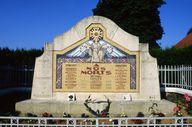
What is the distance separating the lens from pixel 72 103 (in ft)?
36.7

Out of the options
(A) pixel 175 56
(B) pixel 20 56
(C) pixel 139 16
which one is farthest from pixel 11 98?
(C) pixel 139 16

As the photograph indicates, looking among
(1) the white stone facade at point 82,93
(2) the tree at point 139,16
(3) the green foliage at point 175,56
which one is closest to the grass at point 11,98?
A: (1) the white stone facade at point 82,93

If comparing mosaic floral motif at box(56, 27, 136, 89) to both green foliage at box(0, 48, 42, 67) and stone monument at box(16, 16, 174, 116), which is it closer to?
stone monument at box(16, 16, 174, 116)

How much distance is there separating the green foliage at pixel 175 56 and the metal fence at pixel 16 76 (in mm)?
6671

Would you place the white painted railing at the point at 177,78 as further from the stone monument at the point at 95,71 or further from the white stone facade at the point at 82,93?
the stone monument at the point at 95,71

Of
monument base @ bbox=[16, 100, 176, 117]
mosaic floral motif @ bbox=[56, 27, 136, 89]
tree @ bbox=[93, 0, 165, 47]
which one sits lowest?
monument base @ bbox=[16, 100, 176, 117]

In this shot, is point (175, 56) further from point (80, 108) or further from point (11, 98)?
point (80, 108)

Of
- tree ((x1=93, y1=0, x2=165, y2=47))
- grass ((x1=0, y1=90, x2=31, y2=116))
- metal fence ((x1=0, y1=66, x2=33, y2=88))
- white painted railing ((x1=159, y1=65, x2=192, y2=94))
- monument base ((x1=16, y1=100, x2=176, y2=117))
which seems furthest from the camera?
tree ((x1=93, y1=0, x2=165, y2=47))

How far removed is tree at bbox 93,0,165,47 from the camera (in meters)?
28.3

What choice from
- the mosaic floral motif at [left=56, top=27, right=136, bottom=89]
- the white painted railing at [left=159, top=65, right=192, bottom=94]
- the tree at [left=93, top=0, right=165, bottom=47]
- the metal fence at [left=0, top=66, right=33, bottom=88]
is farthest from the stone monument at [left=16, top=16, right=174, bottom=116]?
the tree at [left=93, top=0, right=165, bottom=47]

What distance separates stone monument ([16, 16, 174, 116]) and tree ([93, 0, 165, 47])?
16.3 metres

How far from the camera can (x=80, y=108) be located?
11.1 metres

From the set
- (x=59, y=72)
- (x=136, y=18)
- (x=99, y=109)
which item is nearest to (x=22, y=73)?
(x=59, y=72)

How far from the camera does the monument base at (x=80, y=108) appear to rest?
36.5ft
